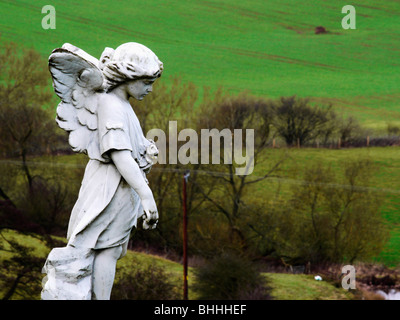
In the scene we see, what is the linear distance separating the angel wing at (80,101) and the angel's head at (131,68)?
11 cm

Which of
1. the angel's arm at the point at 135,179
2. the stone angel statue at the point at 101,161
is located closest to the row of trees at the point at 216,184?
the stone angel statue at the point at 101,161

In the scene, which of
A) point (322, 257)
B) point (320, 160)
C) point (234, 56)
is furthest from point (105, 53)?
point (234, 56)

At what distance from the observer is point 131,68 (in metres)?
7.87

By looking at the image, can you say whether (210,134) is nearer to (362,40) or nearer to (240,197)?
(240,197)

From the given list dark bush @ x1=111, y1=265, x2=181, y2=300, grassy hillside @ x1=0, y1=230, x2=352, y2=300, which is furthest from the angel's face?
grassy hillside @ x1=0, y1=230, x2=352, y2=300

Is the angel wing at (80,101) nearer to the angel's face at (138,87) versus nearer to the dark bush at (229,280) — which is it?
the angel's face at (138,87)

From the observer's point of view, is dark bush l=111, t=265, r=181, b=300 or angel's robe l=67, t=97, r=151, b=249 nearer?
angel's robe l=67, t=97, r=151, b=249

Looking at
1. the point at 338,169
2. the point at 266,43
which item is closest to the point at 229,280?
the point at 338,169

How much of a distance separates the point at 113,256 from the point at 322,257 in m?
32.4

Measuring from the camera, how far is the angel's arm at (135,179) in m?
7.73

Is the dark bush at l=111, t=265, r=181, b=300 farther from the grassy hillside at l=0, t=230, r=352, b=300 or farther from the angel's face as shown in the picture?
the angel's face

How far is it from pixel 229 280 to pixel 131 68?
28382 mm

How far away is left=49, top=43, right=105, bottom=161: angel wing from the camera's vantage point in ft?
25.9

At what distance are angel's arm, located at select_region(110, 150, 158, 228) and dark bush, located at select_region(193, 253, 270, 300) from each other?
86.2ft
